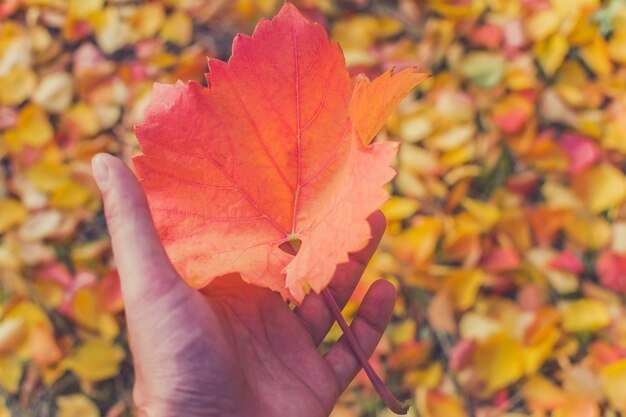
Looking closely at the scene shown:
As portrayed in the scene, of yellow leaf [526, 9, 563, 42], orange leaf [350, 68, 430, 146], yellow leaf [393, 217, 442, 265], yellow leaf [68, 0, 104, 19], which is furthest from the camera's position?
yellow leaf [68, 0, 104, 19]

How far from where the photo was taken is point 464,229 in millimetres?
1283

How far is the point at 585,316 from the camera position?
1230 millimetres

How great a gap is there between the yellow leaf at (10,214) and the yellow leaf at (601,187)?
1.04 meters

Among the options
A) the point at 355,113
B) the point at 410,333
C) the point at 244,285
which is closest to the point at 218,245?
the point at 244,285

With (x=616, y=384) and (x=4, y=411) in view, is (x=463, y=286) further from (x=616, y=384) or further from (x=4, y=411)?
(x=4, y=411)

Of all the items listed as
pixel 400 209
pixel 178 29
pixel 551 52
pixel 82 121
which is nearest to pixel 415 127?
pixel 400 209

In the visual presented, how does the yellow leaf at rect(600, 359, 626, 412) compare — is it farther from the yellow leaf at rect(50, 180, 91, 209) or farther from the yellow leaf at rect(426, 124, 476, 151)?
the yellow leaf at rect(50, 180, 91, 209)

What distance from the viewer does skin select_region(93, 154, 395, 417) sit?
26.3 inches

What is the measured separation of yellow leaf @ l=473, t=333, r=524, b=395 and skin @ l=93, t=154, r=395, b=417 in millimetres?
374

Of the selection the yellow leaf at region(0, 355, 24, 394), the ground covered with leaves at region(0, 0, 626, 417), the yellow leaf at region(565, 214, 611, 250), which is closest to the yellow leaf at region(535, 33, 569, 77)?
the ground covered with leaves at region(0, 0, 626, 417)

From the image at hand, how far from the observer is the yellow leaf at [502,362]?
1188 millimetres

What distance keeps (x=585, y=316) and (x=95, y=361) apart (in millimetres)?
845

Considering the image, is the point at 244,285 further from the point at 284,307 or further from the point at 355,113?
the point at 355,113

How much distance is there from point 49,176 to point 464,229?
0.79 metres
